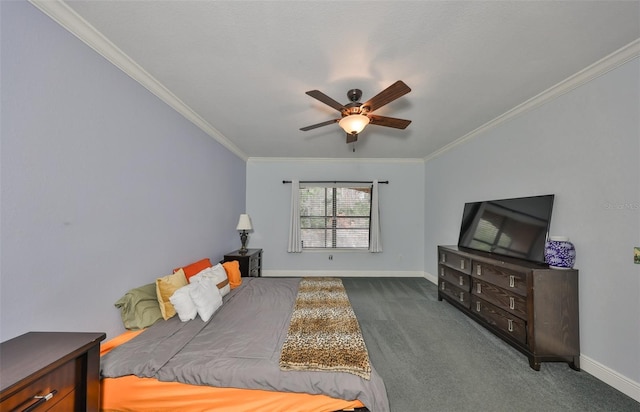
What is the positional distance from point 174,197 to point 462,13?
2959mm

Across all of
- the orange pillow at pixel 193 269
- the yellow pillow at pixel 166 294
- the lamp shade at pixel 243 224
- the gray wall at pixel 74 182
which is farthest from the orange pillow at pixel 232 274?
the lamp shade at pixel 243 224

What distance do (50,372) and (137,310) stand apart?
1023 mm

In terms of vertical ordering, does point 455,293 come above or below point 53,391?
below

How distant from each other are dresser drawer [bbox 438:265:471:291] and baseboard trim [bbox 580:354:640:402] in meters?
1.13

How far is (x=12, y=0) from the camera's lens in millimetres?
1274

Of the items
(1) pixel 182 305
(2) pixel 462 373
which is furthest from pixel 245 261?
(2) pixel 462 373

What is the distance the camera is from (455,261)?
11.3 ft

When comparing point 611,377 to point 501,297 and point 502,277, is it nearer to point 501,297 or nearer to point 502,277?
point 501,297

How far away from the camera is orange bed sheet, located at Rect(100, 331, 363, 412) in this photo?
135 cm

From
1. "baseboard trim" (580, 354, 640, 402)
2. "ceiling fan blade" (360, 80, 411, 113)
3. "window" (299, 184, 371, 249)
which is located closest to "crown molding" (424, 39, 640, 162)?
"ceiling fan blade" (360, 80, 411, 113)

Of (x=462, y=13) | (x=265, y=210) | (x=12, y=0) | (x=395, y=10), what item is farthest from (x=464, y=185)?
(x=12, y=0)

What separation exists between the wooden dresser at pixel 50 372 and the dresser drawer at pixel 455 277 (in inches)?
142

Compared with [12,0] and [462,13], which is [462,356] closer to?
[462,13]

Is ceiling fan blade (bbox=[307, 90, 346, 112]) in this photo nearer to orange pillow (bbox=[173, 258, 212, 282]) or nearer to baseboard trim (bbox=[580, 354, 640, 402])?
orange pillow (bbox=[173, 258, 212, 282])
